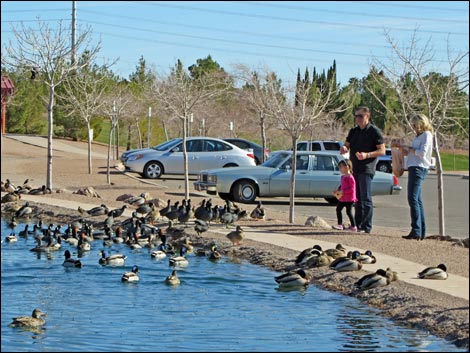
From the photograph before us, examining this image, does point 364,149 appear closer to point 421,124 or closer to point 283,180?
point 421,124

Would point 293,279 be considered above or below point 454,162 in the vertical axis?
below

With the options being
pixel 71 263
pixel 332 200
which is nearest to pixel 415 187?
pixel 71 263

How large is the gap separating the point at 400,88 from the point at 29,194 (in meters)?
11.3

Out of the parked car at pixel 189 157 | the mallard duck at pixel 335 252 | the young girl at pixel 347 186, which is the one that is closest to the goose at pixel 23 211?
the young girl at pixel 347 186

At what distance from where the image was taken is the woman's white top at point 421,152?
1627 cm

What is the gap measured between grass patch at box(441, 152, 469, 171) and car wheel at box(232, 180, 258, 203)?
3988cm

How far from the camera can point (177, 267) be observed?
1608cm

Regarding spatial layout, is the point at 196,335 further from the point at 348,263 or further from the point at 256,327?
the point at 348,263

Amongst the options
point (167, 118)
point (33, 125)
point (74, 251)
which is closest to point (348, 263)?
point (74, 251)

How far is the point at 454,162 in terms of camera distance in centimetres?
6456

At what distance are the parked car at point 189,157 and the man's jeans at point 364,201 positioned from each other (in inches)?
657

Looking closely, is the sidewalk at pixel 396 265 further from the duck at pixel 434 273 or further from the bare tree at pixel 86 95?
the bare tree at pixel 86 95

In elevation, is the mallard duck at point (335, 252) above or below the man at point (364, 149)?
below

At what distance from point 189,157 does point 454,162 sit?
33.1 meters
